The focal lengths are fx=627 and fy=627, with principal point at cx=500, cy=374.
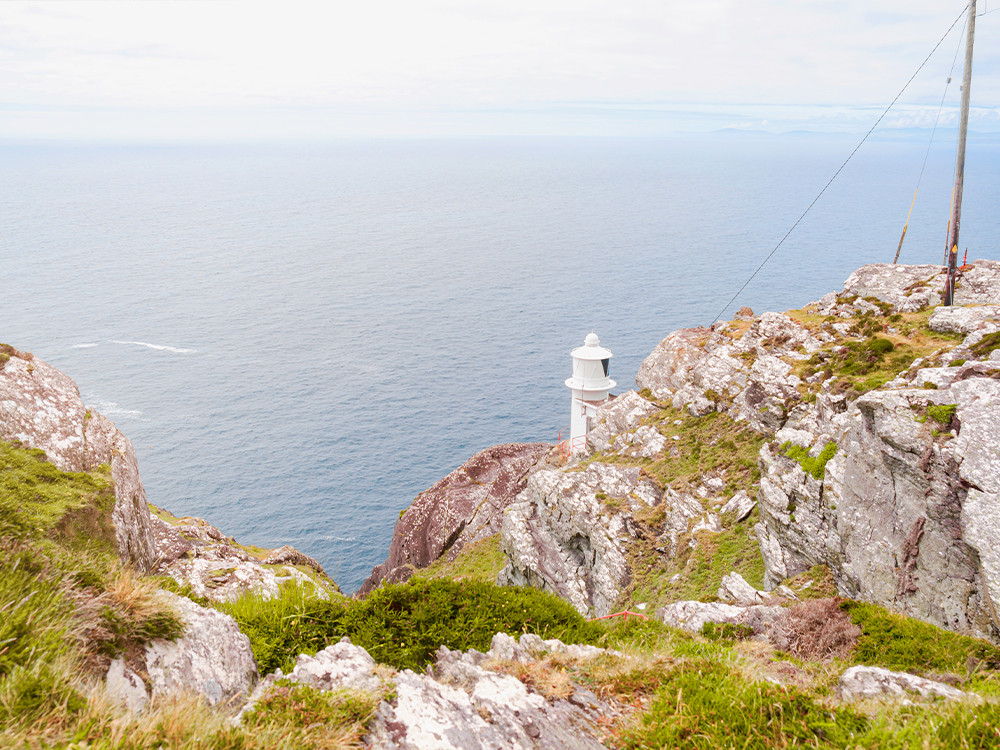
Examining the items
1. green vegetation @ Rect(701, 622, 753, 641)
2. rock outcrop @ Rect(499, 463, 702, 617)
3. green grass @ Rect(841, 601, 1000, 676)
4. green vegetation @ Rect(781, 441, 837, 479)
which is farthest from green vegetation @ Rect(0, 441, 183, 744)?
rock outcrop @ Rect(499, 463, 702, 617)

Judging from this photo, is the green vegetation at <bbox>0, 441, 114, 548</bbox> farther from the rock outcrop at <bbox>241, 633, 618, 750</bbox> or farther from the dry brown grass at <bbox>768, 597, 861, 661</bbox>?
the dry brown grass at <bbox>768, 597, 861, 661</bbox>

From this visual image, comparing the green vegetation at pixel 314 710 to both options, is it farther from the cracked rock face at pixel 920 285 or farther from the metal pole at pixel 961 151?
the cracked rock face at pixel 920 285

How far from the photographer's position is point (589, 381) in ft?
157

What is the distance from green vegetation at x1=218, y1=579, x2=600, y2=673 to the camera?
9.24 meters

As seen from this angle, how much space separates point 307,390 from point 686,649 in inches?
3623

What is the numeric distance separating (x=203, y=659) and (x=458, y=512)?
37690 millimetres

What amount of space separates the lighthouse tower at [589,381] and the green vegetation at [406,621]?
35.7 meters

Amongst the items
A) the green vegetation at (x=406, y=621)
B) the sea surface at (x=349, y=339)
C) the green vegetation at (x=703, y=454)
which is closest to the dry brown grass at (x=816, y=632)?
the green vegetation at (x=406, y=621)

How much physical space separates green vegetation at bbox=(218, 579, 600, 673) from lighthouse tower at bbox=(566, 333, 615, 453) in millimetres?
35688

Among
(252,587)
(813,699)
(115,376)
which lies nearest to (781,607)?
(813,699)

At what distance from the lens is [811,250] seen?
566 ft

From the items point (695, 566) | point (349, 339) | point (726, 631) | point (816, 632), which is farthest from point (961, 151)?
point (349, 339)

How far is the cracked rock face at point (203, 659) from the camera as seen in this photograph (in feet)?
24.7

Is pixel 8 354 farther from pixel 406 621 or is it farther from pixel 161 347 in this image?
pixel 161 347
